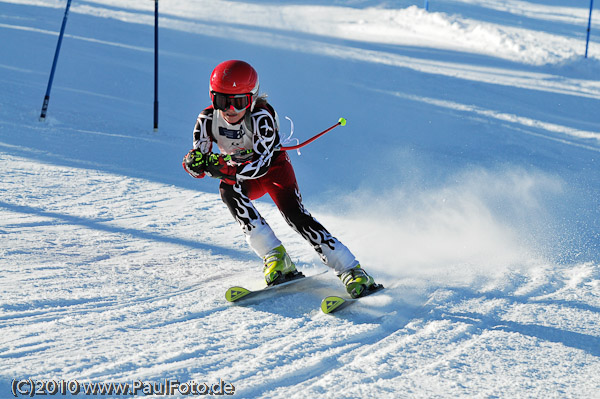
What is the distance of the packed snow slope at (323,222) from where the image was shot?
3.20 meters

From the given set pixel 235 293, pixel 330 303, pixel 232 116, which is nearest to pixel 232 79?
pixel 232 116

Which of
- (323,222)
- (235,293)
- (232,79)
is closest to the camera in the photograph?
(232,79)

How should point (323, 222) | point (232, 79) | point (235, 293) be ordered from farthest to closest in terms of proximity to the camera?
point (323, 222) < point (235, 293) < point (232, 79)

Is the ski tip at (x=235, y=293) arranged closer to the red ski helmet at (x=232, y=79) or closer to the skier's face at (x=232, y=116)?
the skier's face at (x=232, y=116)

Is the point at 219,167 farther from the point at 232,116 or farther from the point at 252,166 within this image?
the point at 232,116

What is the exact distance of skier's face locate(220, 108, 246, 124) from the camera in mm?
3994

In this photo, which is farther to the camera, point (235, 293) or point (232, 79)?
point (235, 293)

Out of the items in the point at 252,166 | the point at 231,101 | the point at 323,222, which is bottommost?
the point at 323,222

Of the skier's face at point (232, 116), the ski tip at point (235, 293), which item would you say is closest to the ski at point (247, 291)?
the ski tip at point (235, 293)

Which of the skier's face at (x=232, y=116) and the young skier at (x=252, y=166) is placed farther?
the skier's face at (x=232, y=116)

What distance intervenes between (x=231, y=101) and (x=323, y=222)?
2.26 meters

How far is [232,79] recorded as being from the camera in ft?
12.6

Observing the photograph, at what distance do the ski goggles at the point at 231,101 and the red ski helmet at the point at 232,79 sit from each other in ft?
0.08

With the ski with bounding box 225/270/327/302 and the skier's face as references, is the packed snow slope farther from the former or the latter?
the skier's face
